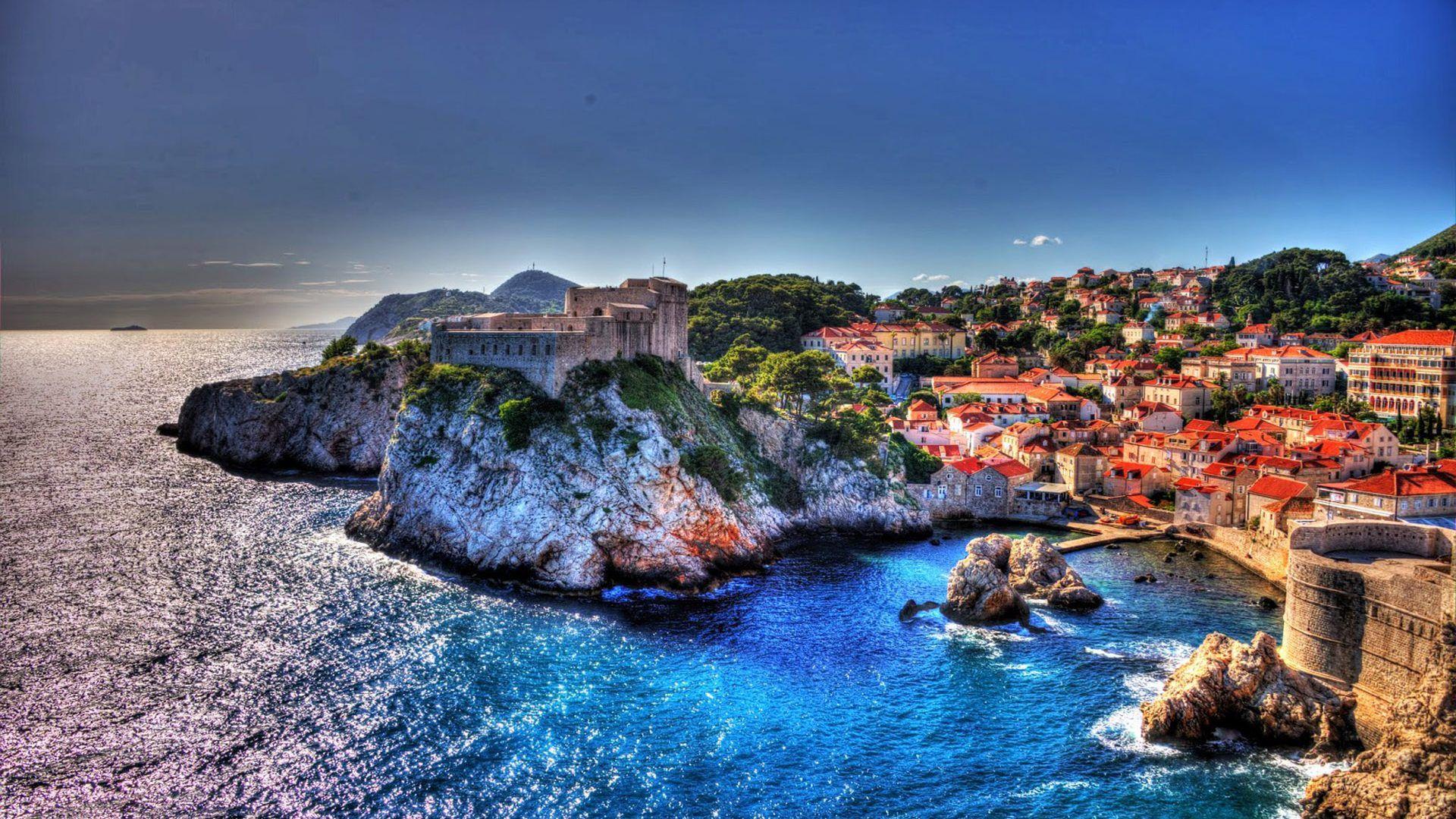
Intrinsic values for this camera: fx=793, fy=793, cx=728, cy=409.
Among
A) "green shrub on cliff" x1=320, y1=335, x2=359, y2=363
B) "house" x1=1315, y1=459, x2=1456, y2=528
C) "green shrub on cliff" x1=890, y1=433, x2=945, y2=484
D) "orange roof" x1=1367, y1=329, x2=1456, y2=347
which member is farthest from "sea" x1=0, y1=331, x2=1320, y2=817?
"green shrub on cliff" x1=320, y1=335, x2=359, y2=363

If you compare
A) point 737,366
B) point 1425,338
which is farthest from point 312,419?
point 1425,338

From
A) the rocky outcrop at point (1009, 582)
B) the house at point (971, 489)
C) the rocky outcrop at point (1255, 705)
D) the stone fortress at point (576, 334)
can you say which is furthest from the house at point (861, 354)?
the rocky outcrop at point (1255, 705)

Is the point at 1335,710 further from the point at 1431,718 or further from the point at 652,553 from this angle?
the point at 652,553

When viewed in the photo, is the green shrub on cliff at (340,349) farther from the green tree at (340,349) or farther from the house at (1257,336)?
the house at (1257,336)

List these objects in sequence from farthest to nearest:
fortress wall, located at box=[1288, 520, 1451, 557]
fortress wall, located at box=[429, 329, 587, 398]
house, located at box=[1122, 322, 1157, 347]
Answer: house, located at box=[1122, 322, 1157, 347], fortress wall, located at box=[429, 329, 587, 398], fortress wall, located at box=[1288, 520, 1451, 557]

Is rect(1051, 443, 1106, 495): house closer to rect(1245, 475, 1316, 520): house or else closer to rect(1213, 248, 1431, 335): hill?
rect(1245, 475, 1316, 520): house

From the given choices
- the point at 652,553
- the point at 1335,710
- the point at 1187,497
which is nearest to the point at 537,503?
the point at 652,553

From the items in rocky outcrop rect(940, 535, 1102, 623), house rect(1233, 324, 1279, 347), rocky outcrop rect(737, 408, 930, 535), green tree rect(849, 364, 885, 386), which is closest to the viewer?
rocky outcrop rect(940, 535, 1102, 623)
